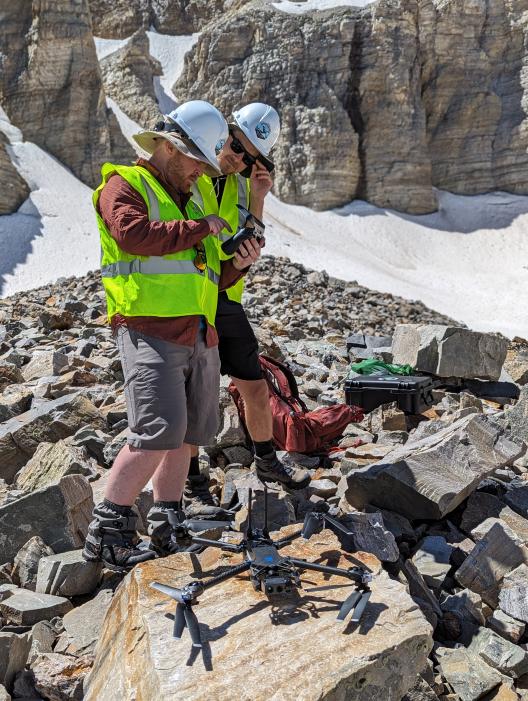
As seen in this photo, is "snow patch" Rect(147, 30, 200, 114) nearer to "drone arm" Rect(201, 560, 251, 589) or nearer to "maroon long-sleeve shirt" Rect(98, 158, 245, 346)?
"maroon long-sleeve shirt" Rect(98, 158, 245, 346)

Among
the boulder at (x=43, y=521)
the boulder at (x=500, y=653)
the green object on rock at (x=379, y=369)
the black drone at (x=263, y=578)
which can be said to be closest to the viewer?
the black drone at (x=263, y=578)

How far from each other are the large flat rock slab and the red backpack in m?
2.53

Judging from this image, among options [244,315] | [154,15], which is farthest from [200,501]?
[154,15]

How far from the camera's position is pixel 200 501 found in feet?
14.3

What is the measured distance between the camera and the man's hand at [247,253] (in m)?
3.93

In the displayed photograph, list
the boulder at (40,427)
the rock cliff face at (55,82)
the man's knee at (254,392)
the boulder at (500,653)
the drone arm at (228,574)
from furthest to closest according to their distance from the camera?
1. the rock cliff face at (55,82)
2. the boulder at (40,427)
3. the man's knee at (254,392)
4. the boulder at (500,653)
5. the drone arm at (228,574)

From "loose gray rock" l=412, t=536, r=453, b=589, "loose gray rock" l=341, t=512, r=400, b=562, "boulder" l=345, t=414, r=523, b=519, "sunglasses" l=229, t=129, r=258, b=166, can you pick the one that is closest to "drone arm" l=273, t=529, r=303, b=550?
"loose gray rock" l=341, t=512, r=400, b=562

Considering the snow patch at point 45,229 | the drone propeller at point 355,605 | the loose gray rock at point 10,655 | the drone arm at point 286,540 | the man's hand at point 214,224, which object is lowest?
the snow patch at point 45,229

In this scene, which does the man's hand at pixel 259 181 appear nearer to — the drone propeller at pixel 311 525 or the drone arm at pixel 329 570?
the drone propeller at pixel 311 525

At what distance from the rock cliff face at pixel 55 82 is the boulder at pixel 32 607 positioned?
3114cm

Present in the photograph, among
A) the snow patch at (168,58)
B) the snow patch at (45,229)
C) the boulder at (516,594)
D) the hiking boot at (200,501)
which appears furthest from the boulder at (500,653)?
the snow patch at (168,58)

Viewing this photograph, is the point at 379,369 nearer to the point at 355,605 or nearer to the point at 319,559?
the point at 319,559

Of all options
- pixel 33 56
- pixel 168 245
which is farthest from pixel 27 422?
pixel 33 56

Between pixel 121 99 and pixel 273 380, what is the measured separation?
40606 millimetres
